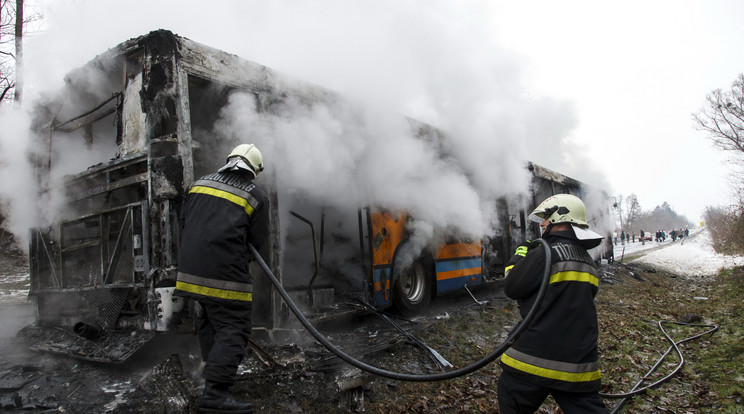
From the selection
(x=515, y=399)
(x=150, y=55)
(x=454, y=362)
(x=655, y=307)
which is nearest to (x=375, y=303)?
(x=454, y=362)

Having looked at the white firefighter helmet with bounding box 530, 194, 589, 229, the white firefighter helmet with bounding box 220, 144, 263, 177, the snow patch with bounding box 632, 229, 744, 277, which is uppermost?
the white firefighter helmet with bounding box 220, 144, 263, 177

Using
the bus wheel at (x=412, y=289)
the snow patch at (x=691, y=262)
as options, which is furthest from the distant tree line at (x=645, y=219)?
the bus wheel at (x=412, y=289)

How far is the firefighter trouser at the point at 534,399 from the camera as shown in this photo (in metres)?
2.22

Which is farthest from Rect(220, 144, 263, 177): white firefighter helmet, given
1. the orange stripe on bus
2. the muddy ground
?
the orange stripe on bus

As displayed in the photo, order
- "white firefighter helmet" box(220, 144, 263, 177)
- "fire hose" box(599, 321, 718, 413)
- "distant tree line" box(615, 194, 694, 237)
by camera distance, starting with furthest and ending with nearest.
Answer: "distant tree line" box(615, 194, 694, 237), "fire hose" box(599, 321, 718, 413), "white firefighter helmet" box(220, 144, 263, 177)

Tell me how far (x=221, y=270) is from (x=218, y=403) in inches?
31.6

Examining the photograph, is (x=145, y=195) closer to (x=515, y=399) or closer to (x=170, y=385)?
(x=170, y=385)

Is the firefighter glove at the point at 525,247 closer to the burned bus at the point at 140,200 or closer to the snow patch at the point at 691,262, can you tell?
the burned bus at the point at 140,200

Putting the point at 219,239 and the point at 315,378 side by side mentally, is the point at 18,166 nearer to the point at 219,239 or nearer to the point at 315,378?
the point at 219,239

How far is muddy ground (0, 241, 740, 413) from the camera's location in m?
3.11

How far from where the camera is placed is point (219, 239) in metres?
2.80

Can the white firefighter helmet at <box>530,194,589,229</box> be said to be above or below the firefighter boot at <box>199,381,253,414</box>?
above

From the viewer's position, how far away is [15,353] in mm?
4297

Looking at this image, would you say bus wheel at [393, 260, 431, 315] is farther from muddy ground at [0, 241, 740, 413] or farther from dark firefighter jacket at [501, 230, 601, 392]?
dark firefighter jacket at [501, 230, 601, 392]
